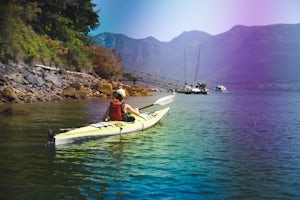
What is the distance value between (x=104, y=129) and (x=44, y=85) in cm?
2539

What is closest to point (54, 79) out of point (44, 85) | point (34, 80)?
point (44, 85)

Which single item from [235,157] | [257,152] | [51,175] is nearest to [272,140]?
[257,152]

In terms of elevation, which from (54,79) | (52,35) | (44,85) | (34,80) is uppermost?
(52,35)

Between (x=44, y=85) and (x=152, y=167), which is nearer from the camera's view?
(x=152, y=167)

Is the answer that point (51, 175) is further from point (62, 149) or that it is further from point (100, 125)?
point (100, 125)

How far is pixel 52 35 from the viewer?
4984cm

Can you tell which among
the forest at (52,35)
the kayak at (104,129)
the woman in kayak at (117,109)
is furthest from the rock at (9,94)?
the woman in kayak at (117,109)

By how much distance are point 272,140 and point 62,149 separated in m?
8.65

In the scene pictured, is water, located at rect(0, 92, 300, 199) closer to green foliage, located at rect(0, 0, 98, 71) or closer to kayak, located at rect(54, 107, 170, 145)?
kayak, located at rect(54, 107, 170, 145)

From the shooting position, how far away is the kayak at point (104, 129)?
1277 cm

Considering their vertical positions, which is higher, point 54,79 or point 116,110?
point 54,79

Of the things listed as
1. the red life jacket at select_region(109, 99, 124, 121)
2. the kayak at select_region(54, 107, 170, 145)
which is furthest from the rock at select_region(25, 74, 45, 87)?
the red life jacket at select_region(109, 99, 124, 121)

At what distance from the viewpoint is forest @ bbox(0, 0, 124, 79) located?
36.0m

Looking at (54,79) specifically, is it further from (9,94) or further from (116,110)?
(116,110)
